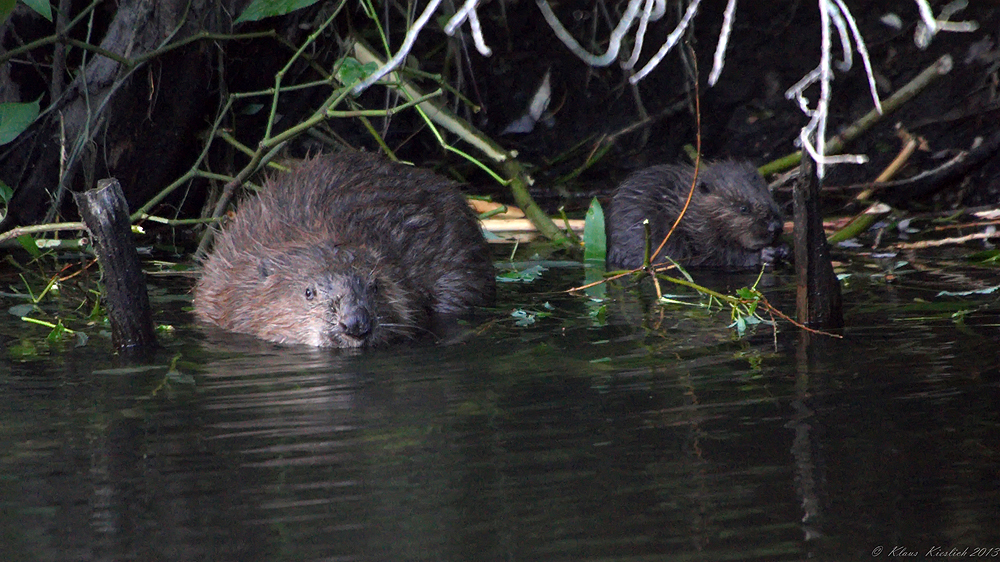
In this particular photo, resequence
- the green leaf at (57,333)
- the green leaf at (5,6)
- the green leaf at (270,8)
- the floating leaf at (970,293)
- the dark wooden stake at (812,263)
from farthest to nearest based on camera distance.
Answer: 1. the green leaf at (270,8)
2. the floating leaf at (970,293)
3. the green leaf at (57,333)
4. the dark wooden stake at (812,263)
5. the green leaf at (5,6)

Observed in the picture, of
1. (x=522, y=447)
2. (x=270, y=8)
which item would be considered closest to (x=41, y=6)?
(x=270, y=8)

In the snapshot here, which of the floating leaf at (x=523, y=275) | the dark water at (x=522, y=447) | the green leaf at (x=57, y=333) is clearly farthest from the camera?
the floating leaf at (x=523, y=275)

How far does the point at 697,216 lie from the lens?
635 centimetres

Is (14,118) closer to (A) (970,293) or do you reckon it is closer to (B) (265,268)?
(B) (265,268)

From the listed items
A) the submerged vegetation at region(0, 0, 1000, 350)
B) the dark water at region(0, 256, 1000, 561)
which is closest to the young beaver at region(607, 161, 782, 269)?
the submerged vegetation at region(0, 0, 1000, 350)

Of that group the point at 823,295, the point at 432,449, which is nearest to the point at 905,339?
the point at 823,295

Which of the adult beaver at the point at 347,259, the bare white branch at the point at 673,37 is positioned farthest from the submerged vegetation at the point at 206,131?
the bare white branch at the point at 673,37

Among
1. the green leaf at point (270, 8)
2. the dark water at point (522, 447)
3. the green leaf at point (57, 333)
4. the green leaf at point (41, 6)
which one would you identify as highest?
the green leaf at point (270, 8)

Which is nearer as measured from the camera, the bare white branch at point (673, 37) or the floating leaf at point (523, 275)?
the bare white branch at point (673, 37)

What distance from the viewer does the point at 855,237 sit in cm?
635

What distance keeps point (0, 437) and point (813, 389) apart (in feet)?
6.67

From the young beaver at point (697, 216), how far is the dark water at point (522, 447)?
1930 millimetres

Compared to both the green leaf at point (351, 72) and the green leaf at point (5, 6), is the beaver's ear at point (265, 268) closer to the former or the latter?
the green leaf at point (351, 72)

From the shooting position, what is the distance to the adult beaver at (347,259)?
4398 mm
